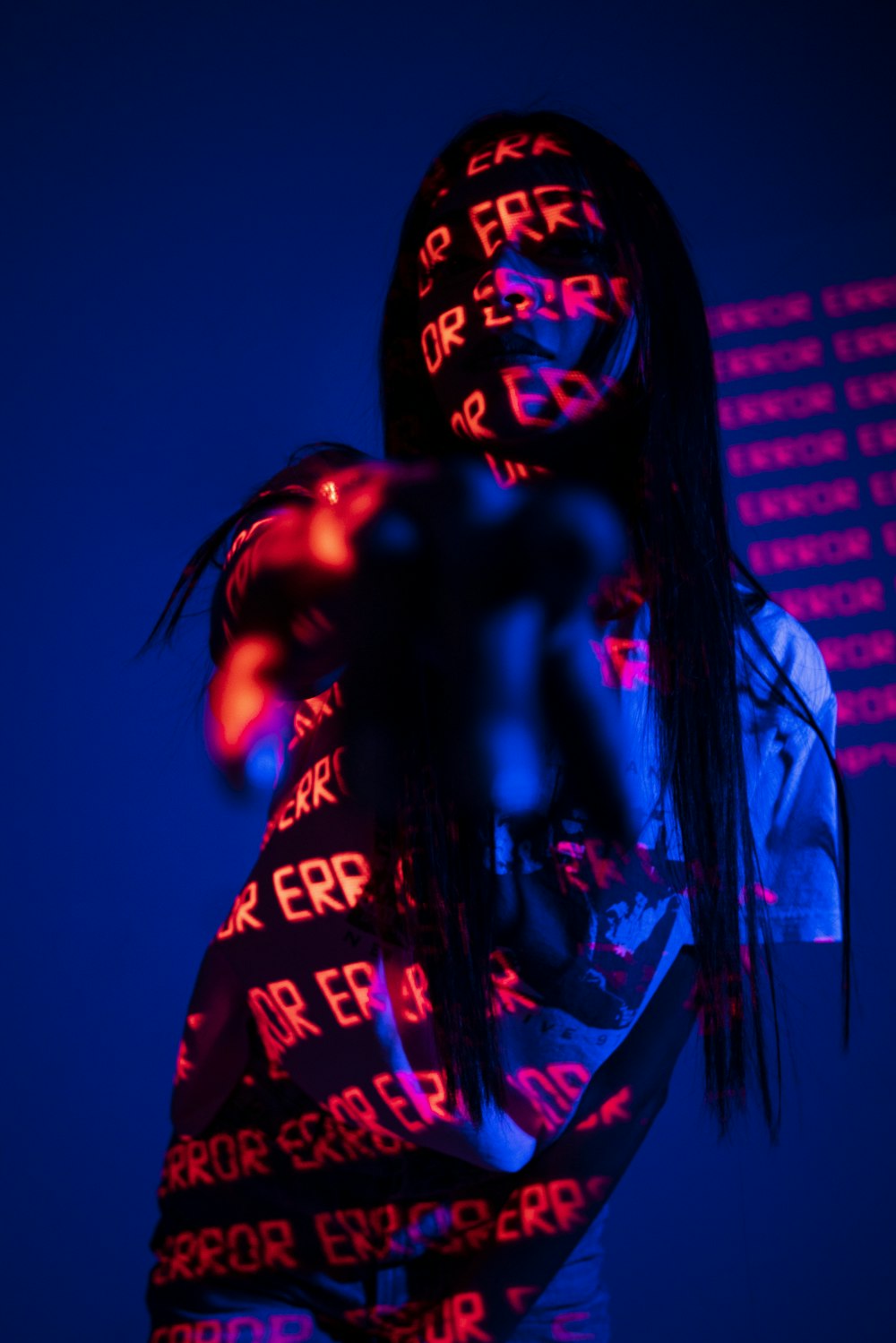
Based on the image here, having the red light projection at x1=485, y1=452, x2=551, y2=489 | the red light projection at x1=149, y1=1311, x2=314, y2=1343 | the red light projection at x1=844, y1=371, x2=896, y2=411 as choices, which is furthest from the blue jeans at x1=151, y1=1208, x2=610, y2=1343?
the red light projection at x1=844, y1=371, x2=896, y2=411

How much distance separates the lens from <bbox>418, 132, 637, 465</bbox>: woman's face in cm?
52

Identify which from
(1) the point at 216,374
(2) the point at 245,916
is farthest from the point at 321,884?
(1) the point at 216,374

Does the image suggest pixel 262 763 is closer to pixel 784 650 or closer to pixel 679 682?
pixel 679 682

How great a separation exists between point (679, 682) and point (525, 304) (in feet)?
0.68

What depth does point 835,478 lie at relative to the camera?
3.13ft

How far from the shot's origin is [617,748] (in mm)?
521

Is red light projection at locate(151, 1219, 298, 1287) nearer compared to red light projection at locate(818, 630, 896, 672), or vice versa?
red light projection at locate(151, 1219, 298, 1287)

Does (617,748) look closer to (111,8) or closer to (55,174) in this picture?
(55,174)

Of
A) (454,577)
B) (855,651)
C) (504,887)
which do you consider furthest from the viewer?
(855,651)

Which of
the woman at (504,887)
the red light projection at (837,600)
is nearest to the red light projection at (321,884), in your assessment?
the woman at (504,887)

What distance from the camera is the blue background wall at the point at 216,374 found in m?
0.93

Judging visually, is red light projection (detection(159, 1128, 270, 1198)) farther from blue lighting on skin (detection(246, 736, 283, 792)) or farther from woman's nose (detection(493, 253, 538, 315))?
woman's nose (detection(493, 253, 538, 315))

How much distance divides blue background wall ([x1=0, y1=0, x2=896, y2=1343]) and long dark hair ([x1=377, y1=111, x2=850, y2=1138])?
411mm

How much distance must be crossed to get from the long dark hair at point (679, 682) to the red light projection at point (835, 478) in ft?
1.37
